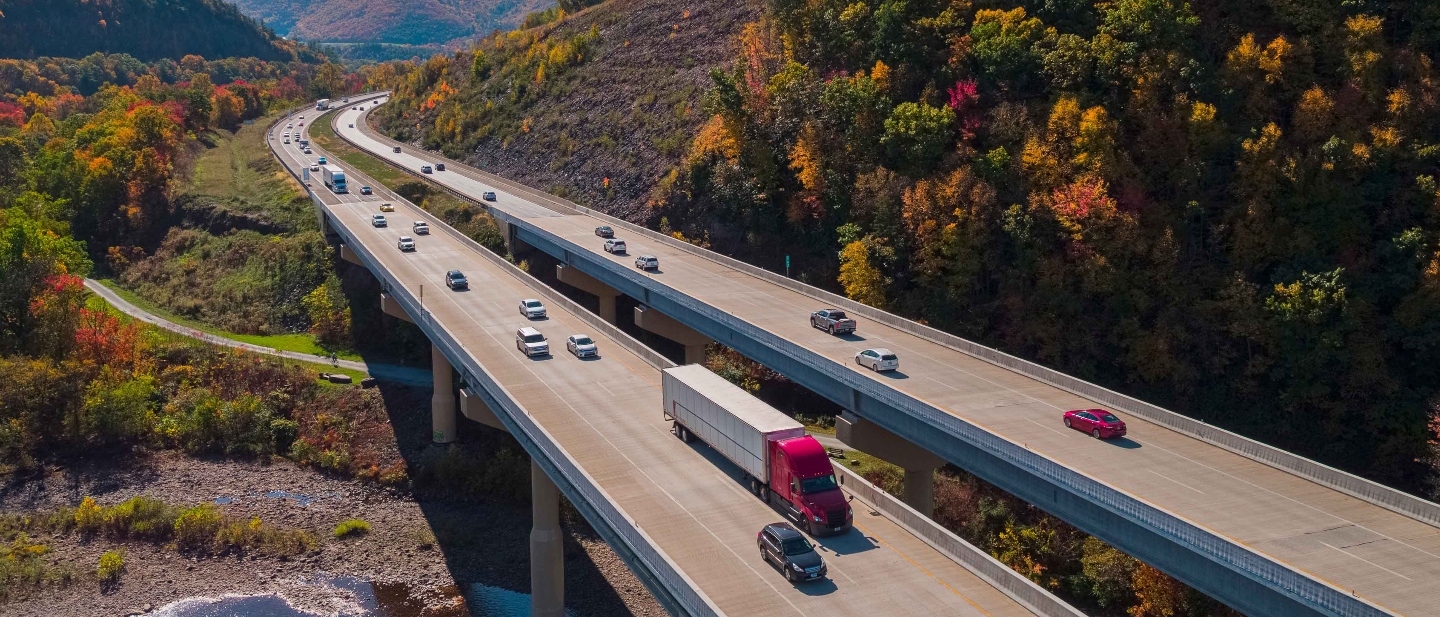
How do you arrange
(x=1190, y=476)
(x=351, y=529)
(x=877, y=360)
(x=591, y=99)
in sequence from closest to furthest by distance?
(x=1190, y=476), (x=877, y=360), (x=351, y=529), (x=591, y=99)

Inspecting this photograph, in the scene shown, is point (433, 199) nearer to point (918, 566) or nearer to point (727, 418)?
point (727, 418)

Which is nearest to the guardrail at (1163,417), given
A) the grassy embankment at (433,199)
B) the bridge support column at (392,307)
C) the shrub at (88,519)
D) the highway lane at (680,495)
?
the highway lane at (680,495)

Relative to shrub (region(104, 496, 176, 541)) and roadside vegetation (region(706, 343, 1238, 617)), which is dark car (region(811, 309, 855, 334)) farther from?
shrub (region(104, 496, 176, 541))

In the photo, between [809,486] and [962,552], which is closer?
[962,552]

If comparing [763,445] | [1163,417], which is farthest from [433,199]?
Answer: [1163,417]

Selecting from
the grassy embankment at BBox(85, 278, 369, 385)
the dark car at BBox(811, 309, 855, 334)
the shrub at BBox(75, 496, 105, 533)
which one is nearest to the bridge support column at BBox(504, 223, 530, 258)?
the grassy embankment at BBox(85, 278, 369, 385)

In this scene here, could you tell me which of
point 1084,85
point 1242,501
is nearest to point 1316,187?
Result: point 1084,85

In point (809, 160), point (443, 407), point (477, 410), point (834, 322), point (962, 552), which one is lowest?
point (443, 407)
